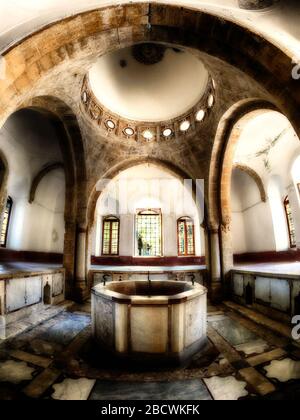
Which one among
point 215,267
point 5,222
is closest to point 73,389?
point 215,267

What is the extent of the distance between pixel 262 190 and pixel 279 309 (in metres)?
8.06

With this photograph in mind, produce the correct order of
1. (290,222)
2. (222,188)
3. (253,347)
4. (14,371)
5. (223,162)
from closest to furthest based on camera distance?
(14,371) → (253,347) → (223,162) → (222,188) → (290,222)

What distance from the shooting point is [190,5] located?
389 centimetres

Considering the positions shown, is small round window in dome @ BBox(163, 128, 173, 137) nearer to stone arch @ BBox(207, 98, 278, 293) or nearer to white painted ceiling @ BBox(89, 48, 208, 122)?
white painted ceiling @ BBox(89, 48, 208, 122)

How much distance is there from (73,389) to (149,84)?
1069 cm

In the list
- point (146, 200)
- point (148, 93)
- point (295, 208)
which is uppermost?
point (148, 93)

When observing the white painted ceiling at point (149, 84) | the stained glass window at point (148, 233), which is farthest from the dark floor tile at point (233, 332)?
the white painted ceiling at point (149, 84)

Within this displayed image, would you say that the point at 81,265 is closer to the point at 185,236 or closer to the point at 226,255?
the point at 226,255

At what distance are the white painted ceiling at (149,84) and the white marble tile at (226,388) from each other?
9.39 meters

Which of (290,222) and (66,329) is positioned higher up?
(290,222)

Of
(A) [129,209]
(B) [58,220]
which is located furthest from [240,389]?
(B) [58,220]

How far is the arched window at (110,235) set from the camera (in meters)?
14.0

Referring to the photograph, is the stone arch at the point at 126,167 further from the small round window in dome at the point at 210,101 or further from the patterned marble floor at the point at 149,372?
the patterned marble floor at the point at 149,372

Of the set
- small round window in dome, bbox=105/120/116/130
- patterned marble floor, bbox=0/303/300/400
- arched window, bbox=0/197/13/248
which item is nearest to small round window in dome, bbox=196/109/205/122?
small round window in dome, bbox=105/120/116/130
